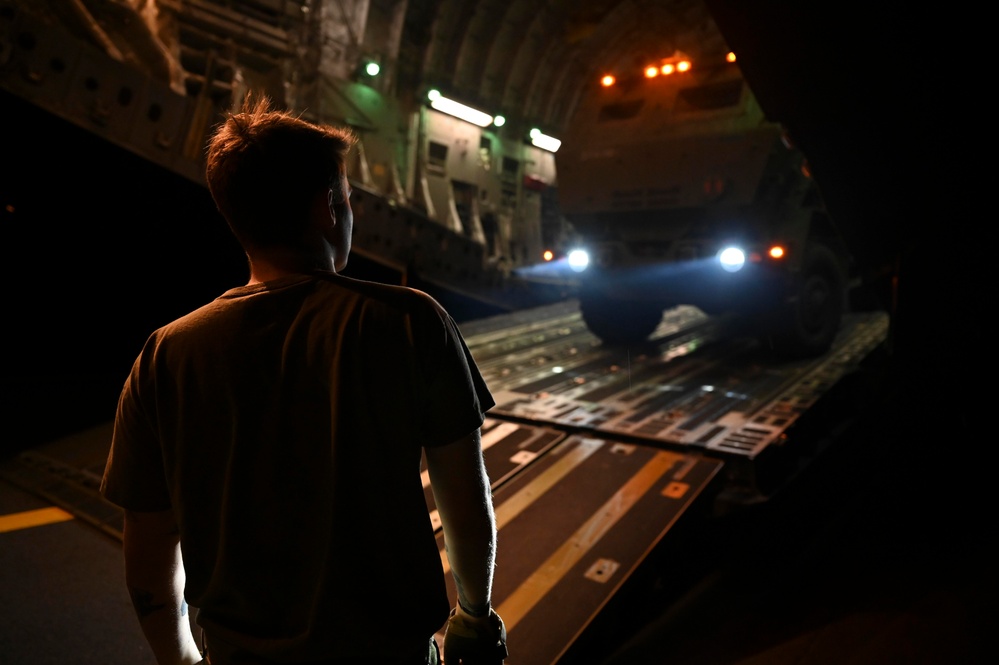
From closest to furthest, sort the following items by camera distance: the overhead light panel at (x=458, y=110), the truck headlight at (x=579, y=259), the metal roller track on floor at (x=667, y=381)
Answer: the metal roller track on floor at (x=667, y=381), the truck headlight at (x=579, y=259), the overhead light panel at (x=458, y=110)

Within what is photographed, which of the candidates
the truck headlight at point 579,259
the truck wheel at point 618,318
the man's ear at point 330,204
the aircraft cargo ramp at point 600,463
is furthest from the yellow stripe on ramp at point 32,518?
the truck wheel at point 618,318

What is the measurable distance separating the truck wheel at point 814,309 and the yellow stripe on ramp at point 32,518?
17.1 ft

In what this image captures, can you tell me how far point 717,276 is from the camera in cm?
587

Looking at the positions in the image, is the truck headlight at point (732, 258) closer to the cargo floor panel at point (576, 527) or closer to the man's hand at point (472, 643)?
the cargo floor panel at point (576, 527)

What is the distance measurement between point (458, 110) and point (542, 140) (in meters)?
2.55

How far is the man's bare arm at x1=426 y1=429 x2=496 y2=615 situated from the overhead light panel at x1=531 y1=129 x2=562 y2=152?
12805 millimetres

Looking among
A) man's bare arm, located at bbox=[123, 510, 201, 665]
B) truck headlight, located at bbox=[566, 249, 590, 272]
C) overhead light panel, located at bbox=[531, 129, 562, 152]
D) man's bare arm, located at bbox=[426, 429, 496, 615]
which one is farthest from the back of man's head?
overhead light panel, located at bbox=[531, 129, 562, 152]

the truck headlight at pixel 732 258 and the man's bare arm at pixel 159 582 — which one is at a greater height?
the truck headlight at pixel 732 258

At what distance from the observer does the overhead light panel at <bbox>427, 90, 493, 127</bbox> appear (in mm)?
11258

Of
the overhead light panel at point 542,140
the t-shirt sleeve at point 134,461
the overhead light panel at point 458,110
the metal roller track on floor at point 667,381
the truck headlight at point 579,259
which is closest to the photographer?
the t-shirt sleeve at point 134,461

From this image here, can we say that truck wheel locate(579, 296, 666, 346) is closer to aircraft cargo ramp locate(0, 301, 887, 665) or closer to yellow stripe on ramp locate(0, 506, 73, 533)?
aircraft cargo ramp locate(0, 301, 887, 665)

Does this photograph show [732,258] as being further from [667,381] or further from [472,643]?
[472,643]

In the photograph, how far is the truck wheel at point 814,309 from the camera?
582 cm

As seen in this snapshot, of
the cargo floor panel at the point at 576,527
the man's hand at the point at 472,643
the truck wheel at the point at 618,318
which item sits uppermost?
the man's hand at the point at 472,643
